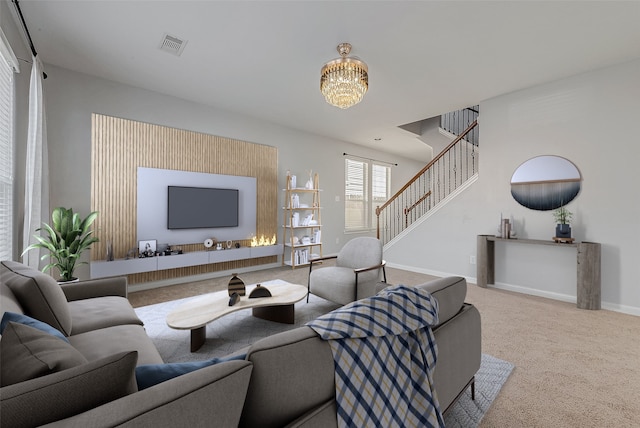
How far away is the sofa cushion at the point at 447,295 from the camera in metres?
1.40

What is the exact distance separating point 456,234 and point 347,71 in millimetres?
3250

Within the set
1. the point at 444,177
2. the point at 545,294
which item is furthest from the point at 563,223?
the point at 444,177

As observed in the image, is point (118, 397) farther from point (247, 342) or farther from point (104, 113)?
point (104, 113)

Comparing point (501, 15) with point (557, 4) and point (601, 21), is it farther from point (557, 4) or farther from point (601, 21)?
point (601, 21)

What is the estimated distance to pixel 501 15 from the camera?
2449 mm

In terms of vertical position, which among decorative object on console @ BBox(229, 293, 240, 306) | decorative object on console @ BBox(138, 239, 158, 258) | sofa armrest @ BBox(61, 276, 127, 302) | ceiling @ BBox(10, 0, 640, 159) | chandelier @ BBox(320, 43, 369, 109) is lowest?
decorative object on console @ BBox(229, 293, 240, 306)

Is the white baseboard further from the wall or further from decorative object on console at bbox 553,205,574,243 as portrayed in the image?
the wall

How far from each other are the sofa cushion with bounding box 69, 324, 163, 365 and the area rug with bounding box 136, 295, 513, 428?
673 millimetres

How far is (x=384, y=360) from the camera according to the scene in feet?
3.26

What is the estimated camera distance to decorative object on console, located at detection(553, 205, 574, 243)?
3500mm

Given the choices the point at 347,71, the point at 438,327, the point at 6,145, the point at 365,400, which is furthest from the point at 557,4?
the point at 6,145

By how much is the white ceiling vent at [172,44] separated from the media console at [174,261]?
2.53 meters

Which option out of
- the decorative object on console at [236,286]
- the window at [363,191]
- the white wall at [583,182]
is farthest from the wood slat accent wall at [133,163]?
the white wall at [583,182]

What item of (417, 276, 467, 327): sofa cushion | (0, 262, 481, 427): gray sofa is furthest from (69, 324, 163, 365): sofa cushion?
(417, 276, 467, 327): sofa cushion
